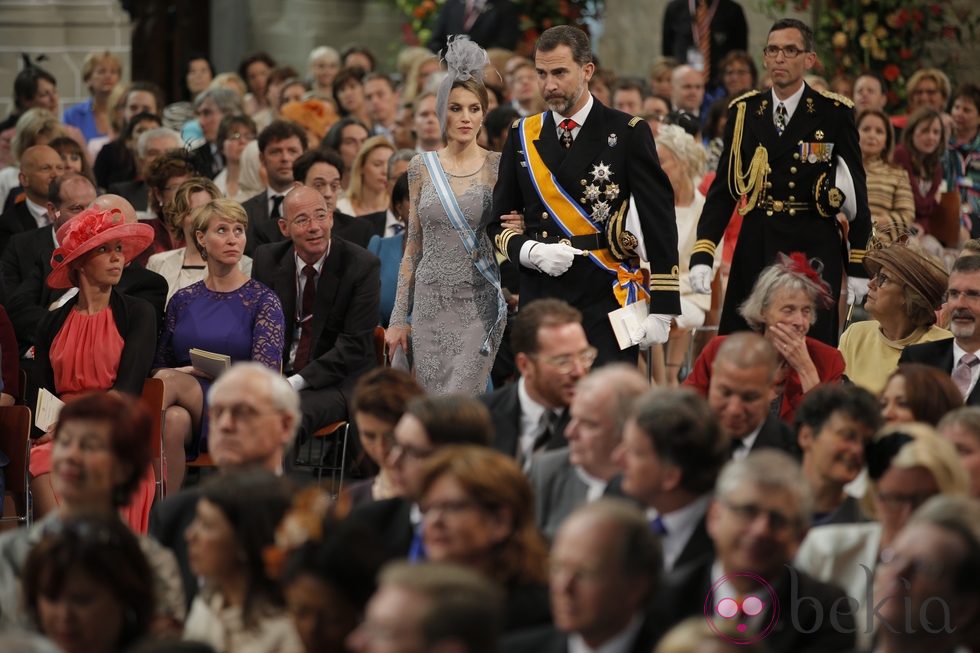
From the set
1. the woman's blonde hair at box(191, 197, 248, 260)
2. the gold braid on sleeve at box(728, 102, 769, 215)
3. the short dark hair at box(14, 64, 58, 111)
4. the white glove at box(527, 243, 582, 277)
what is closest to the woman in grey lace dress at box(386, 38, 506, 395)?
the white glove at box(527, 243, 582, 277)

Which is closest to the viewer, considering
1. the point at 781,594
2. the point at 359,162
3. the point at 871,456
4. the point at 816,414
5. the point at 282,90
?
the point at 781,594

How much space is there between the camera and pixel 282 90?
13.5m

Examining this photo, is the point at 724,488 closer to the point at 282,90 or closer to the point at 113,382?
the point at 113,382

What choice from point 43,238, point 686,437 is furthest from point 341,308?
point 686,437

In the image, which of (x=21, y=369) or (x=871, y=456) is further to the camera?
(x=21, y=369)

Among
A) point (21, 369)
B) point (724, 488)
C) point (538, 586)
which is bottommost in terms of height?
point (21, 369)

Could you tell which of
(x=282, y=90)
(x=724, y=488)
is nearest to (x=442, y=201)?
(x=724, y=488)

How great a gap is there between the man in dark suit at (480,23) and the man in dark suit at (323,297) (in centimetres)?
753

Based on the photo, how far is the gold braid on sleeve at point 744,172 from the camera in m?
7.75

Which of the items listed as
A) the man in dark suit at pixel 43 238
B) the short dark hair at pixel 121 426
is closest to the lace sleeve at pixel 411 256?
the man in dark suit at pixel 43 238

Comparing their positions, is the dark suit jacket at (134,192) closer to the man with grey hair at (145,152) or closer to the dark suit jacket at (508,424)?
the man with grey hair at (145,152)

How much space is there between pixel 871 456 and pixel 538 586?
1.11 meters

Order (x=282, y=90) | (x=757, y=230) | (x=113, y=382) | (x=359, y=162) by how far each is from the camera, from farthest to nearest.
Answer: (x=282, y=90) < (x=359, y=162) < (x=757, y=230) < (x=113, y=382)

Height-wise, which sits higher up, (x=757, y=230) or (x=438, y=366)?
(x=757, y=230)
